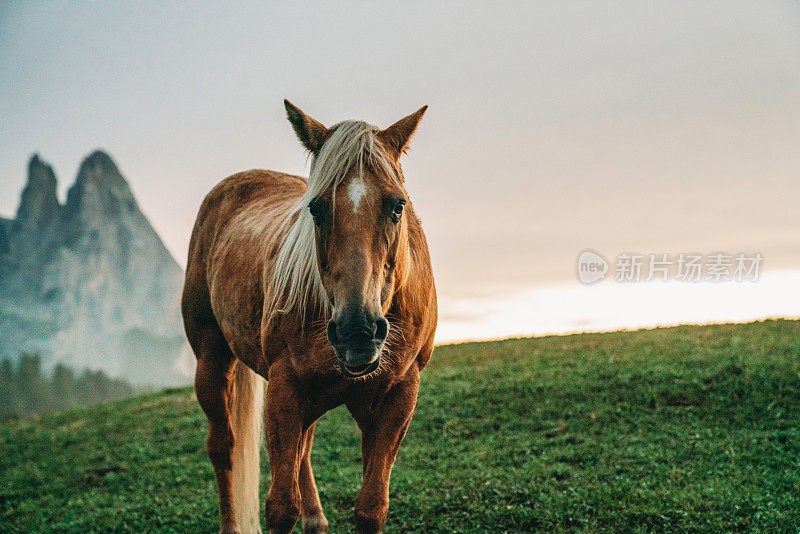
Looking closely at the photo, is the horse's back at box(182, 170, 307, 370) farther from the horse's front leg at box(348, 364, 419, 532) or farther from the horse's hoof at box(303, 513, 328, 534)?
the horse's hoof at box(303, 513, 328, 534)

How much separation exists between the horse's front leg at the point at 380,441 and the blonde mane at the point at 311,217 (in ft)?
2.25

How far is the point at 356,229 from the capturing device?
8.28ft

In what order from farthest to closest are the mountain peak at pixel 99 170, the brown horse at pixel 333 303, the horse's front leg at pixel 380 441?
the mountain peak at pixel 99 170 → the horse's front leg at pixel 380 441 → the brown horse at pixel 333 303

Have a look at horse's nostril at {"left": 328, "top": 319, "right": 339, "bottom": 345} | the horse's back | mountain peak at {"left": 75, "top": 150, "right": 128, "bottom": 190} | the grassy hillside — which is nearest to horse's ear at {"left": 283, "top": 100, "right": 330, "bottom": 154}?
the horse's back

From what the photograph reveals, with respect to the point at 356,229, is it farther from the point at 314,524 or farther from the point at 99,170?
the point at 99,170

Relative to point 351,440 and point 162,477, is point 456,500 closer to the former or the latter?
point 351,440

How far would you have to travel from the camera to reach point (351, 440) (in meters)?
10.1

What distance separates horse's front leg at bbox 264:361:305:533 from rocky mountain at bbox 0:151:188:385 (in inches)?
3110

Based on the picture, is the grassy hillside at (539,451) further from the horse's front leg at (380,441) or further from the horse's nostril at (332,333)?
the horse's nostril at (332,333)

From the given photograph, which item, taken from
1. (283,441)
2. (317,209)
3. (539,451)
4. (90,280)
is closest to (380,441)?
(283,441)

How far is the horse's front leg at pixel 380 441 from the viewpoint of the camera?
3.22 m

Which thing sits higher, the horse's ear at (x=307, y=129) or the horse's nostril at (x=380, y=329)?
the horse's ear at (x=307, y=129)

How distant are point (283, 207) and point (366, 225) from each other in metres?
1.96

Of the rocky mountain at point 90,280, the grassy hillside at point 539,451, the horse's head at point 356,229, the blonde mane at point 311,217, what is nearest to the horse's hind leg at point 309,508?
the grassy hillside at point 539,451
